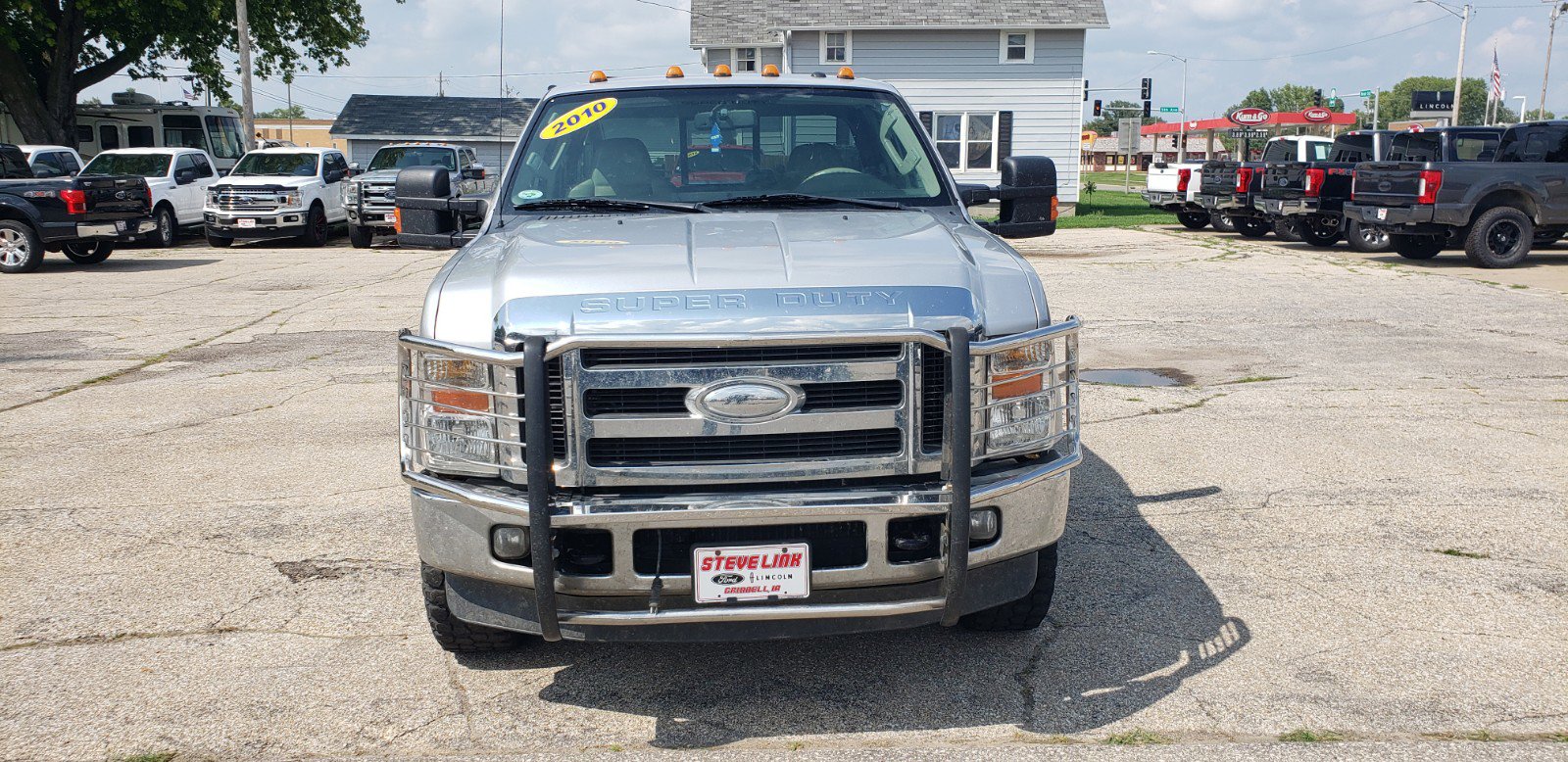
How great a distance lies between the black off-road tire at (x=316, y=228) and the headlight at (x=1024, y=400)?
73.6ft

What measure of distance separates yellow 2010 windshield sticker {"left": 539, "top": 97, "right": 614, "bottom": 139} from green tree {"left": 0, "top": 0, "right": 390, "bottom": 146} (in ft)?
93.6

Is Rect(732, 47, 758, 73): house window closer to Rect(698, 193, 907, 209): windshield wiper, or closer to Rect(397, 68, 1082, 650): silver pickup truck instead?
Rect(698, 193, 907, 209): windshield wiper

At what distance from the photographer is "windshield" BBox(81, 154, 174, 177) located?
2323cm

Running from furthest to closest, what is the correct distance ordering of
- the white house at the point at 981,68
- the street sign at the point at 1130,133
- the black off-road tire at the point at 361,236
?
the street sign at the point at 1130,133
the white house at the point at 981,68
the black off-road tire at the point at 361,236

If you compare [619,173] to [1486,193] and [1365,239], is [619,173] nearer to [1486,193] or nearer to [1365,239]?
[1486,193]

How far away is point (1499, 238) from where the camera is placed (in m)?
17.9

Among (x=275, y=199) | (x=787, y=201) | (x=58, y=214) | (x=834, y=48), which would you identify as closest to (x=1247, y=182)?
(x=834, y=48)

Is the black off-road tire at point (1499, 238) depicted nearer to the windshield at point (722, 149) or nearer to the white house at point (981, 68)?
the white house at point (981, 68)

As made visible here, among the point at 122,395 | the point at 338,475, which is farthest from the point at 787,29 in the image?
the point at 338,475

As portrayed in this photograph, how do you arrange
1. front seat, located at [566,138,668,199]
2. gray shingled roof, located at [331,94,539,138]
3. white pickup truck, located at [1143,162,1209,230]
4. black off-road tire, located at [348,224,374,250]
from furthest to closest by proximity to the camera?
gray shingled roof, located at [331,94,539,138], white pickup truck, located at [1143,162,1209,230], black off-road tire, located at [348,224,374,250], front seat, located at [566,138,668,199]

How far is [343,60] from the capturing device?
3628 cm

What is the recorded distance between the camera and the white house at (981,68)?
30672 millimetres

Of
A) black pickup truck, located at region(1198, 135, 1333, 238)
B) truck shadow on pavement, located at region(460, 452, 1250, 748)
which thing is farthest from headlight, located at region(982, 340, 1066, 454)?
black pickup truck, located at region(1198, 135, 1333, 238)

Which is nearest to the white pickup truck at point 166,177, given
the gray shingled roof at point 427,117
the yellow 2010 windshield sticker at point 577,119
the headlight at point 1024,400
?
the yellow 2010 windshield sticker at point 577,119
